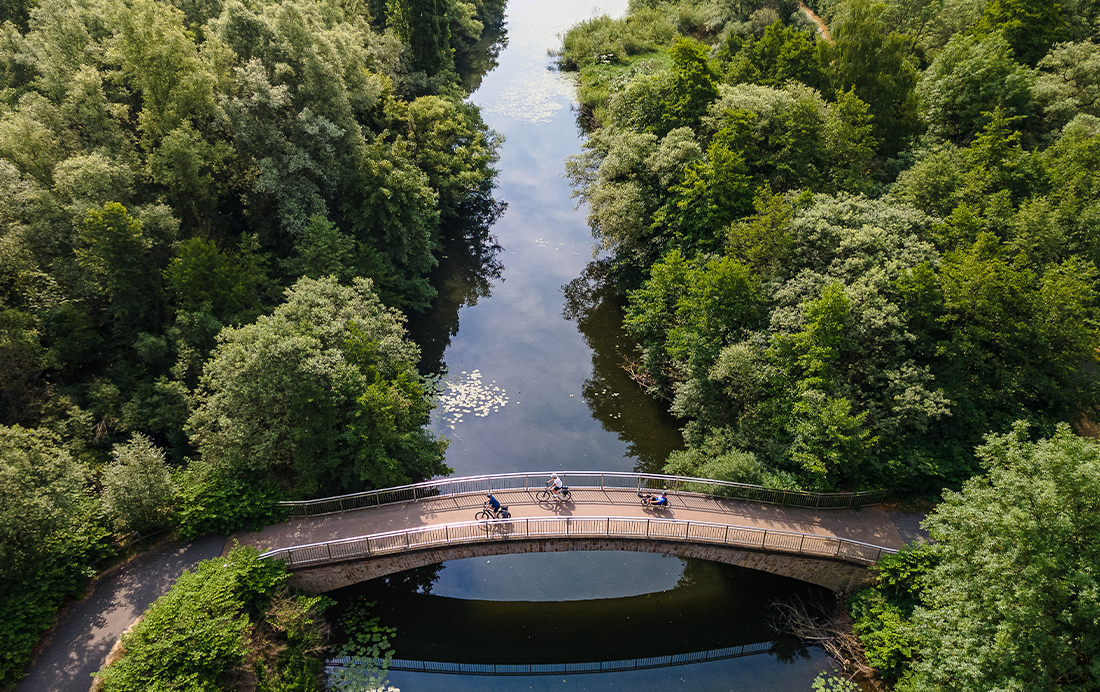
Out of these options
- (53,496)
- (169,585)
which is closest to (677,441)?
(169,585)

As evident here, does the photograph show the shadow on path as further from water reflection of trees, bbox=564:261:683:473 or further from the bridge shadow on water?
water reflection of trees, bbox=564:261:683:473

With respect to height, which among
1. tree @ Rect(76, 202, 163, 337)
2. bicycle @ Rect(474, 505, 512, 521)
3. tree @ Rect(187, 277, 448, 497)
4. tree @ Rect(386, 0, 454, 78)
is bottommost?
bicycle @ Rect(474, 505, 512, 521)

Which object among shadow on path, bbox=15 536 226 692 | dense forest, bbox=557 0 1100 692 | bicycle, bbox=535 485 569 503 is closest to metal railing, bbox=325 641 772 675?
dense forest, bbox=557 0 1100 692

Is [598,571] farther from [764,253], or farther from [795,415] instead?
[764,253]

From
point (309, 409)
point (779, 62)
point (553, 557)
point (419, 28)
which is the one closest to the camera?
point (309, 409)

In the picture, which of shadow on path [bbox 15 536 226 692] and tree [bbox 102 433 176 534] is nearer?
shadow on path [bbox 15 536 226 692]

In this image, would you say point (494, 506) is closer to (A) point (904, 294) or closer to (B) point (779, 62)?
(A) point (904, 294)

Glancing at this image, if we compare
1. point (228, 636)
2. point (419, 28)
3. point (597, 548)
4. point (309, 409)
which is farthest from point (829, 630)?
point (419, 28)
